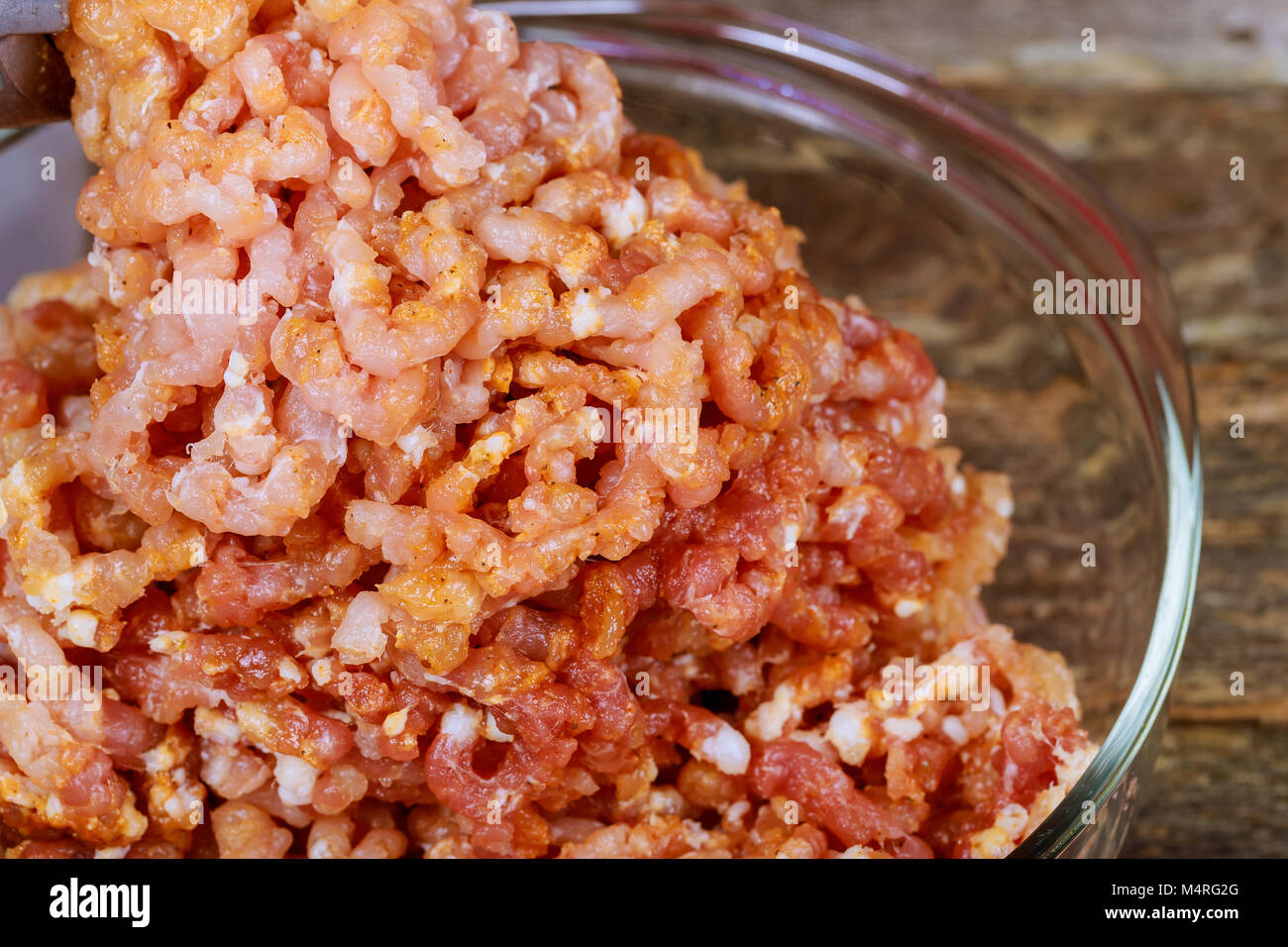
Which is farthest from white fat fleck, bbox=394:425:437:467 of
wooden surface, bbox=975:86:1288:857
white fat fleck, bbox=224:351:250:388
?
wooden surface, bbox=975:86:1288:857

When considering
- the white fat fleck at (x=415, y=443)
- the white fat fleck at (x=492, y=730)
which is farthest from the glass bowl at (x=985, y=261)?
the white fat fleck at (x=415, y=443)

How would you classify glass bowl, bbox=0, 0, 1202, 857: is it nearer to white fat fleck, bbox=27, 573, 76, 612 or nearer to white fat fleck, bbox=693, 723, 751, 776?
white fat fleck, bbox=693, 723, 751, 776

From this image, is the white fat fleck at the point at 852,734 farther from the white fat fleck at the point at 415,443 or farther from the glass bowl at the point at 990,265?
the white fat fleck at the point at 415,443

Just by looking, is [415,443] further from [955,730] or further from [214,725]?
[955,730]

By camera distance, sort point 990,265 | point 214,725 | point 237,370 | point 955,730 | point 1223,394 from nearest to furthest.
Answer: point 237,370 < point 214,725 < point 955,730 < point 990,265 < point 1223,394

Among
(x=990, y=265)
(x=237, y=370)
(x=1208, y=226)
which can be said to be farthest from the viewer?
(x=1208, y=226)

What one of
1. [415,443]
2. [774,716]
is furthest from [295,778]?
[774,716]

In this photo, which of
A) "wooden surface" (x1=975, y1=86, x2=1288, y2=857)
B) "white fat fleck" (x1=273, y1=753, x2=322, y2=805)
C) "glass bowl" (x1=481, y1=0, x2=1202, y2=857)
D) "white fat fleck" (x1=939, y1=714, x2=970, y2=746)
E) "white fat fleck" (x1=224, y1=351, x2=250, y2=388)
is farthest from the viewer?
"wooden surface" (x1=975, y1=86, x2=1288, y2=857)
